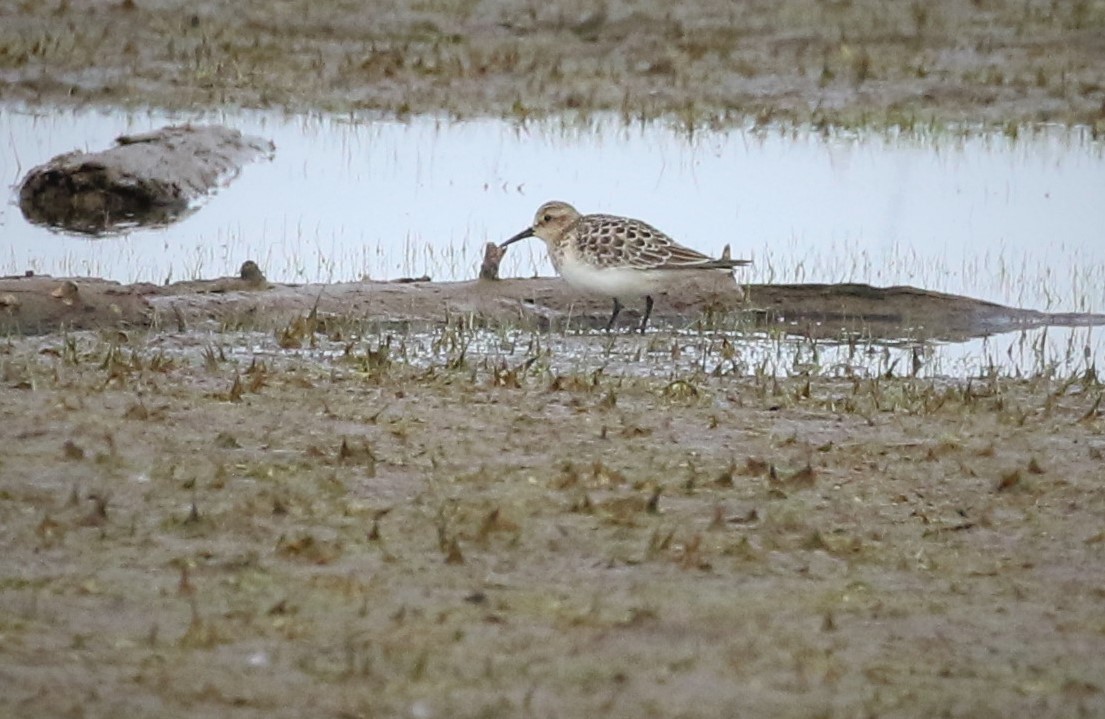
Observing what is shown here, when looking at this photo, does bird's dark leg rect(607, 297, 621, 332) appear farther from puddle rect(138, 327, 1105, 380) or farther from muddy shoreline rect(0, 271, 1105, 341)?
muddy shoreline rect(0, 271, 1105, 341)

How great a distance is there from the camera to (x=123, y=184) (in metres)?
16.5

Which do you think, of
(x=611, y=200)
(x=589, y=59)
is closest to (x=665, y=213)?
(x=611, y=200)

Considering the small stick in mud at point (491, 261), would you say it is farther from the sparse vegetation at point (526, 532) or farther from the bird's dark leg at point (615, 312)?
the sparse vegetation at point (526, 532)

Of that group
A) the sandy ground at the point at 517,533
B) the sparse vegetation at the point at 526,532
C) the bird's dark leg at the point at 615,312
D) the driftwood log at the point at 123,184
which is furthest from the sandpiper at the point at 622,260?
the driftwood log at the point at 123,184

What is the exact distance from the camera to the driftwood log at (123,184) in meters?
16.2

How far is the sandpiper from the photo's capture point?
12.3 meters

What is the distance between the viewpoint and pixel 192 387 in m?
10.1

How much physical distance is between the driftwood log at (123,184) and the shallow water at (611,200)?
226mm

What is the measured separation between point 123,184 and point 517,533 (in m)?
9.67

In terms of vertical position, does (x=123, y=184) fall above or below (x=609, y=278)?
above

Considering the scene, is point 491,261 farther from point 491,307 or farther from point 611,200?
point 611,200

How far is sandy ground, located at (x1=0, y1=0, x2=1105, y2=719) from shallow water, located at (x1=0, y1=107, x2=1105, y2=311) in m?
3.21

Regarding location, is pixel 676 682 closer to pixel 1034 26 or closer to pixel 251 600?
pixel 251 600

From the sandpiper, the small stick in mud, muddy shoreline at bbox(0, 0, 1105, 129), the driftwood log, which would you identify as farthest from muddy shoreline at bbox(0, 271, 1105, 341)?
muddy shoreline at bbox(0, 0, 1105, 129)
